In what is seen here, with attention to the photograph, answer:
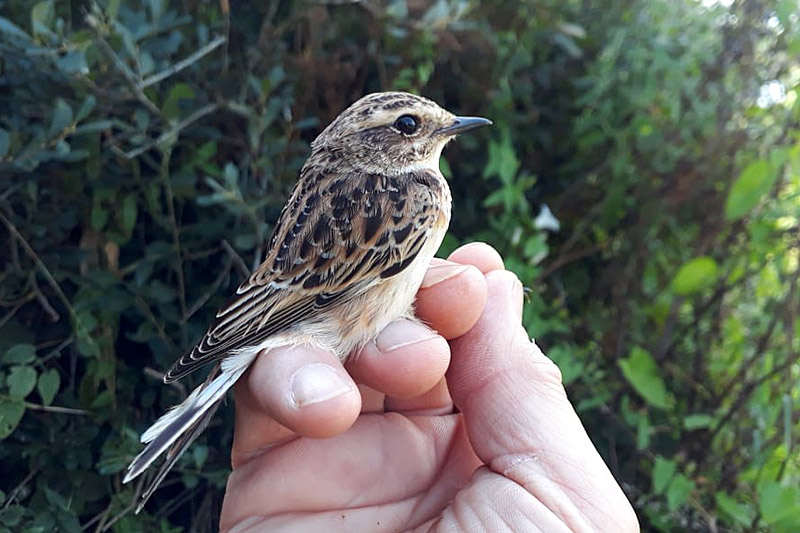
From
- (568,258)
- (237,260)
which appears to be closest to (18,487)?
(237,260)

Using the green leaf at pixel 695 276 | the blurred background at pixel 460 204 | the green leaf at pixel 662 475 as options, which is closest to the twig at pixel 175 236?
the blurred background at pixel 460 204

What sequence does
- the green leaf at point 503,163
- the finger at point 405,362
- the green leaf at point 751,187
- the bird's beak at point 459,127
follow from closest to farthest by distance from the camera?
1. the finger at point 405,362
2. the bird's beak at point 459,127
3. the green leaf at point 751,187
4. the green leaf at point 503,163

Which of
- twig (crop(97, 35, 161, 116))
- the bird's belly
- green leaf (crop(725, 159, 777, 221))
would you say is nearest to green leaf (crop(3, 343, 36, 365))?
the bird's belly

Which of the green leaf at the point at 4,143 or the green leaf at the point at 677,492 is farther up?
the green leaf at the point at 4,143

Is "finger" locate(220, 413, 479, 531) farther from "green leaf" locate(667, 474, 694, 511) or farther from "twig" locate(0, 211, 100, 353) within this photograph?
"green leaf" locate(667, 474, 694, 511)

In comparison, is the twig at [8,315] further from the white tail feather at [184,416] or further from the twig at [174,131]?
the white tail feather at [184,416]

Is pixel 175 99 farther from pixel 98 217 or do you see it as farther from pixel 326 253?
pixel 326 253

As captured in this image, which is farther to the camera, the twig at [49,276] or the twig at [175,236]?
the twig at [175,236]

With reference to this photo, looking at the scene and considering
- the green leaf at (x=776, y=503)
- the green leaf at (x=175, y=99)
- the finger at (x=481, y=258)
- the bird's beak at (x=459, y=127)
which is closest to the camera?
the green leaf at (x=776, y=503)
